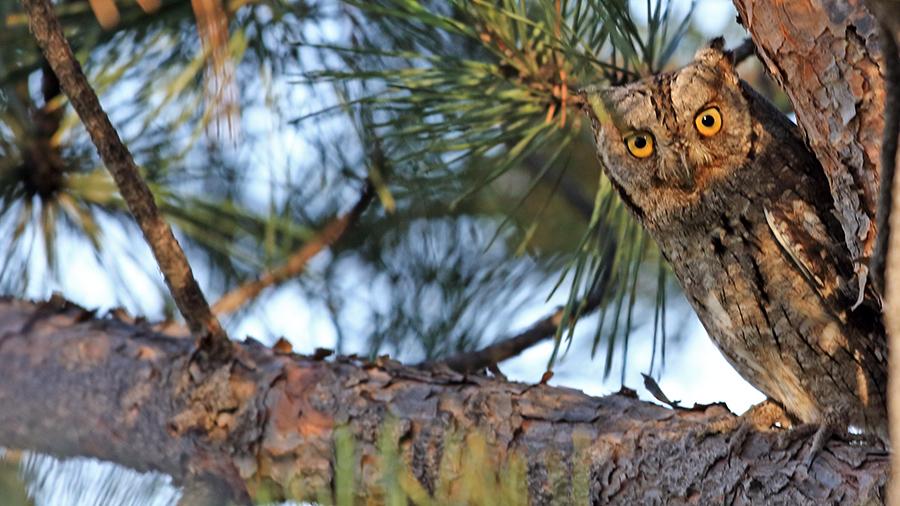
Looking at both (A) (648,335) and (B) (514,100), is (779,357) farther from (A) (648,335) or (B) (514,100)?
(A) (648,335)

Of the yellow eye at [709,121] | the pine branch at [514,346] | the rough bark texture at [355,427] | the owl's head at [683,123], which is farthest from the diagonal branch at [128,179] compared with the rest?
the yellow eye at [709,121]

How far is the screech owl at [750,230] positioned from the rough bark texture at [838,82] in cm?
15

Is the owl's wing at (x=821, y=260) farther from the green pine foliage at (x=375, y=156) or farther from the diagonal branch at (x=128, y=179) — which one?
the diagonal branch at (x=128, y=179)

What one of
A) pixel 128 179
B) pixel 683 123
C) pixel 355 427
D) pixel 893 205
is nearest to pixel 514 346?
pixel 355 427

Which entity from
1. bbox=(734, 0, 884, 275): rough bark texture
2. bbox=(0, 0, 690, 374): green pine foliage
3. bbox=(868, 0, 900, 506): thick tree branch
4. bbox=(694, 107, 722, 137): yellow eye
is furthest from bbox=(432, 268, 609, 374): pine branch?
bbox=(868, 0, 900, 506): thick tree branch

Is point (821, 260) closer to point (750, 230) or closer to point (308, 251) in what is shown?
point (750, 230)

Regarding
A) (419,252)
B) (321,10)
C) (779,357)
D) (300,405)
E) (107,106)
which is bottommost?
(779,357)

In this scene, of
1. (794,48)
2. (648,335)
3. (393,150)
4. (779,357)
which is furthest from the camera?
(648,335)

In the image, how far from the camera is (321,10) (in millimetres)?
1505

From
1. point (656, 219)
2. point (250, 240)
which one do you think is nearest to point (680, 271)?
point (656, 219)

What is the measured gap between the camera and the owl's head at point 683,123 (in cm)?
99

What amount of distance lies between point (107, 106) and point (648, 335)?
4.83 ft

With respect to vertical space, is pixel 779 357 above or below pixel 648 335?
below

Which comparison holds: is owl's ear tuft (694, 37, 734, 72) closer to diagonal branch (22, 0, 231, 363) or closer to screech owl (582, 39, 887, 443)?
screech owl (582, 39, 887, 443)
